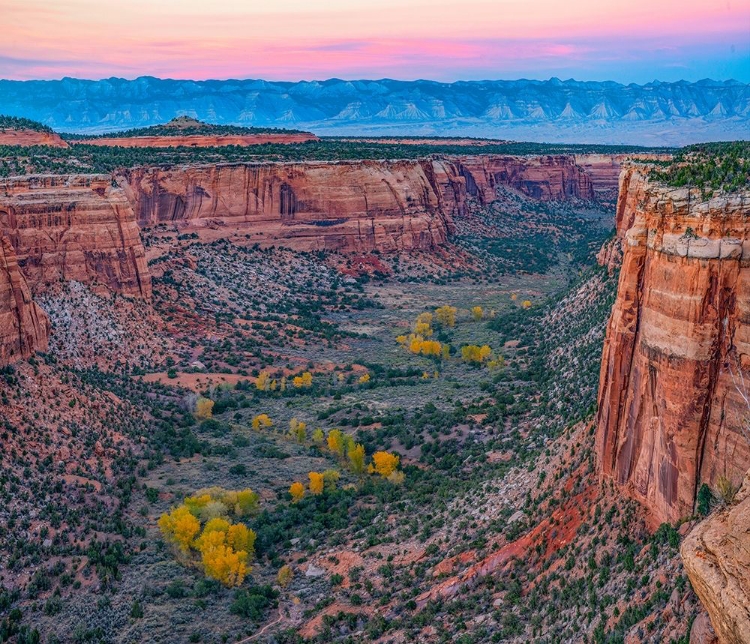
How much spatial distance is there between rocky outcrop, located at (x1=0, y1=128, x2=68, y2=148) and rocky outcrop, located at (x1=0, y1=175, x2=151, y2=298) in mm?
26097

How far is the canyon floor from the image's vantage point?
77.0 feet

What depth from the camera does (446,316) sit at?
72.6m

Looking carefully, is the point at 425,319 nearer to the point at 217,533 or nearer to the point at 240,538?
the point at 240,538

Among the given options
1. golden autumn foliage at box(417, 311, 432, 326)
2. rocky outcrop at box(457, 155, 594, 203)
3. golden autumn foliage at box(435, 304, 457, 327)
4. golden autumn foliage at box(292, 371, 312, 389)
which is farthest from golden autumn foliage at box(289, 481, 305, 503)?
rocky outcrop at box(457, 155, 594, 203)

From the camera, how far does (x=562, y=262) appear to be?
329ft

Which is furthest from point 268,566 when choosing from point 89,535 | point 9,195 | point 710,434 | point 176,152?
point 176,152

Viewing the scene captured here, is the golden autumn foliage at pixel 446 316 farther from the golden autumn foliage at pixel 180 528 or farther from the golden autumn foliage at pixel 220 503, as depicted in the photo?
the golden autumn foliage at pixel 180 528

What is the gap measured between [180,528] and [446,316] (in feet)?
143

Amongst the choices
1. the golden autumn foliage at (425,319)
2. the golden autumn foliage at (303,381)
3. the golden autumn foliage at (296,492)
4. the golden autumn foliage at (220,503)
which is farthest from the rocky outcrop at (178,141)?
the golden autumn foliage at (220,503)

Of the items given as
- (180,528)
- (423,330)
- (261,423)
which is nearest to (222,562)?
(180,528)

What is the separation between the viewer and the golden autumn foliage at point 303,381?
177ft

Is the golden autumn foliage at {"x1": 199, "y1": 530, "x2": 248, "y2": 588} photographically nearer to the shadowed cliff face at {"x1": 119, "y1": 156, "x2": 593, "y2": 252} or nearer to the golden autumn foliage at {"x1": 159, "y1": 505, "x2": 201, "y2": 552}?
the golden autumn foliage at {"x1": 159, "y1": 505, "x2": 201, "y2": 552}

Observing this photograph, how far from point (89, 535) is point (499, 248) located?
7956 cm

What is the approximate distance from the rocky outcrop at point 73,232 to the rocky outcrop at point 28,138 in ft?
Result: 85.6
